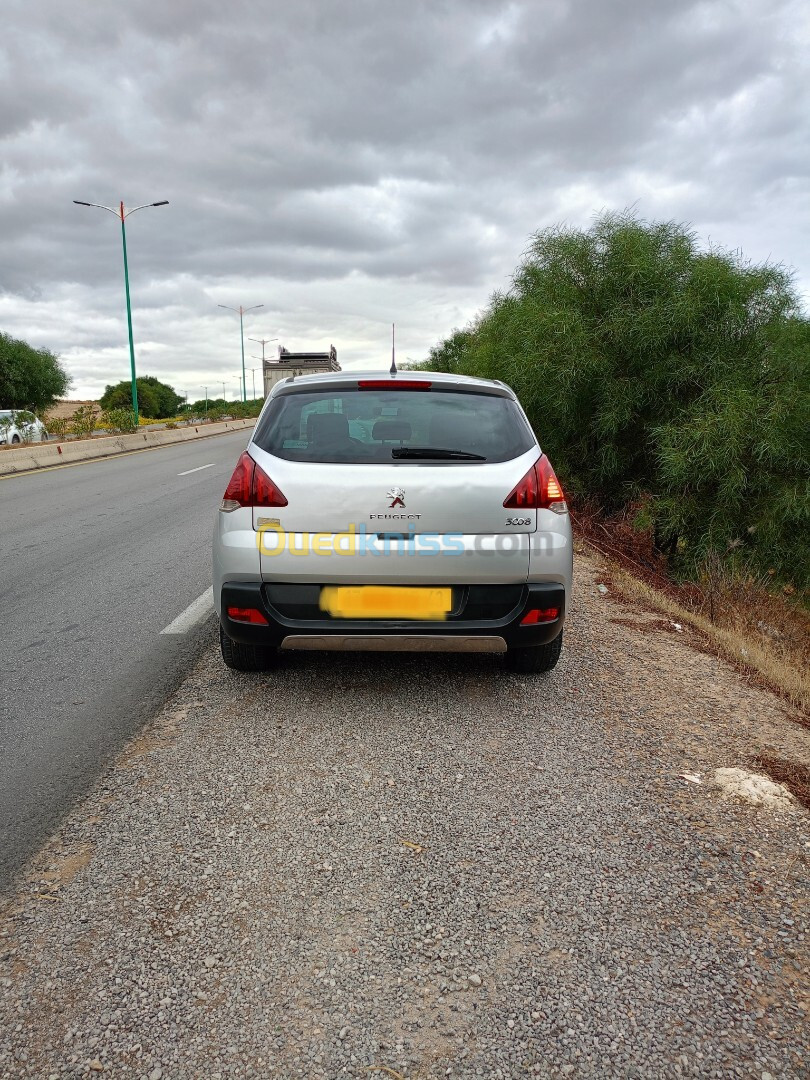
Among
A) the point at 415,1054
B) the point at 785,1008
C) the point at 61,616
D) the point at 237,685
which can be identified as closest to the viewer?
the point at 415,1054

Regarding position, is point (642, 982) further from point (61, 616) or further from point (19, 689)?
point (61, 616)

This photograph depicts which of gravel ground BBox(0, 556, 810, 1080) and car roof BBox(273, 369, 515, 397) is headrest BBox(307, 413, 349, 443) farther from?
gravel ground BBox(0, 556, 810, 1080)

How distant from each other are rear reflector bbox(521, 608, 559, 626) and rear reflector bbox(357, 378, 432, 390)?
1260 mm

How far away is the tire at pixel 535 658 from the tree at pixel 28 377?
170 feet

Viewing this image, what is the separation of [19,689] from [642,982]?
3.41 meters

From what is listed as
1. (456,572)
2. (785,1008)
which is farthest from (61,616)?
(785,1008)

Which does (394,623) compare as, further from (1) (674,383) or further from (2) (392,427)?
(1) (674,383)

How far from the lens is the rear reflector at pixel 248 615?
356cm

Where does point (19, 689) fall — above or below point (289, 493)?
below

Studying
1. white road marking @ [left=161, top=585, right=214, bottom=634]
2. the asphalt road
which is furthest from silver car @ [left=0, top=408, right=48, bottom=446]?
white road marking @ [left=161, top=585, right=214, bottom=634]

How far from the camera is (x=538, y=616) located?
11.8 feet

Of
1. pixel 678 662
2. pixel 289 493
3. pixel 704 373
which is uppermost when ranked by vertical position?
pixel 704 373

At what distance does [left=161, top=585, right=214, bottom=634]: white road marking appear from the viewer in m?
5.05

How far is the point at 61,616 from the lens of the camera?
17.7ft
